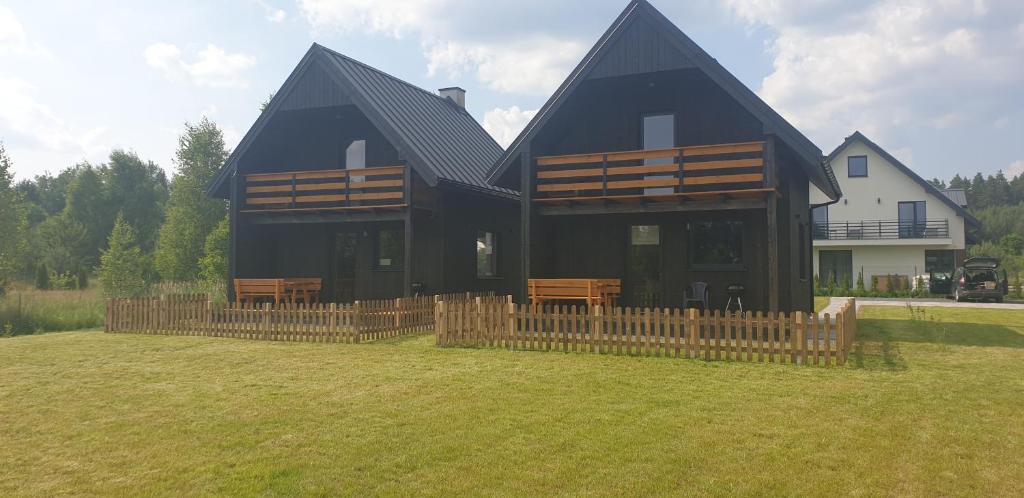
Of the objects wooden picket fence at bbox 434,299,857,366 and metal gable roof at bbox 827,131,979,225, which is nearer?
wooden picket fence at bbox 434,299,857,366

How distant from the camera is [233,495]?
213 inches

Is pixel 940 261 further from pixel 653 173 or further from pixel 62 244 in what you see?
pixel 62 244

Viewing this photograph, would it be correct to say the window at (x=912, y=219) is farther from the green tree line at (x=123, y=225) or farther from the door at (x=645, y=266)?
the green tree line at (x=123, y=225)

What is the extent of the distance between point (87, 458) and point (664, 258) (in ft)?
47.2

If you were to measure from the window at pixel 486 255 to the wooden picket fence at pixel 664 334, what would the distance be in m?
8.59

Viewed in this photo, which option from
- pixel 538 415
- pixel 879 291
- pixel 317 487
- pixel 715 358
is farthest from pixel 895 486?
pixel 879 291

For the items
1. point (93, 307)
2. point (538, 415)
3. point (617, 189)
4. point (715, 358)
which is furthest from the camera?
point (93, 307)

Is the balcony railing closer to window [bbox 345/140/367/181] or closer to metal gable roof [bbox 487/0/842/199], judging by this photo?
metal gable roof [bbox 487/0/842/199]

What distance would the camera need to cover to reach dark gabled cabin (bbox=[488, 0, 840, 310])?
15.9 meters

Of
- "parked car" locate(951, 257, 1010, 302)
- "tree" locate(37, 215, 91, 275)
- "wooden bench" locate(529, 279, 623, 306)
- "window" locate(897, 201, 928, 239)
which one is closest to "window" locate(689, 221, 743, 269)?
"wooden bench" locate(529, 279, 623, 306)

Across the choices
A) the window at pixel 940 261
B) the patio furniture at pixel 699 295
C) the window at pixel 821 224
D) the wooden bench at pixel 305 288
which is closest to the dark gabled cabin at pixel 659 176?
the patio furniture at pixel 699 295

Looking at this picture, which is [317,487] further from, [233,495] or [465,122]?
[465,122]

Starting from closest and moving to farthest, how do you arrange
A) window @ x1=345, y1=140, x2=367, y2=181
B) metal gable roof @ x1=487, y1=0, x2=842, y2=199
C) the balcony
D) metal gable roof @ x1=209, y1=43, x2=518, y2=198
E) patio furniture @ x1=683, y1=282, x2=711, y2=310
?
metal gable roof @ x1=487, y1=0, x2=842, y2=199, the balcony, patio furniture @ x1=683, y1=282, x2=711, y2=310, metal gable roof @ x1=209, y1=43, x2=518, y2=198, window @ x1=345, y1=140, x2=367, y2=181

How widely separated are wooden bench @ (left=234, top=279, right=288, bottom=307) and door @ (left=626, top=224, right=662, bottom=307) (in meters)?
9.51
